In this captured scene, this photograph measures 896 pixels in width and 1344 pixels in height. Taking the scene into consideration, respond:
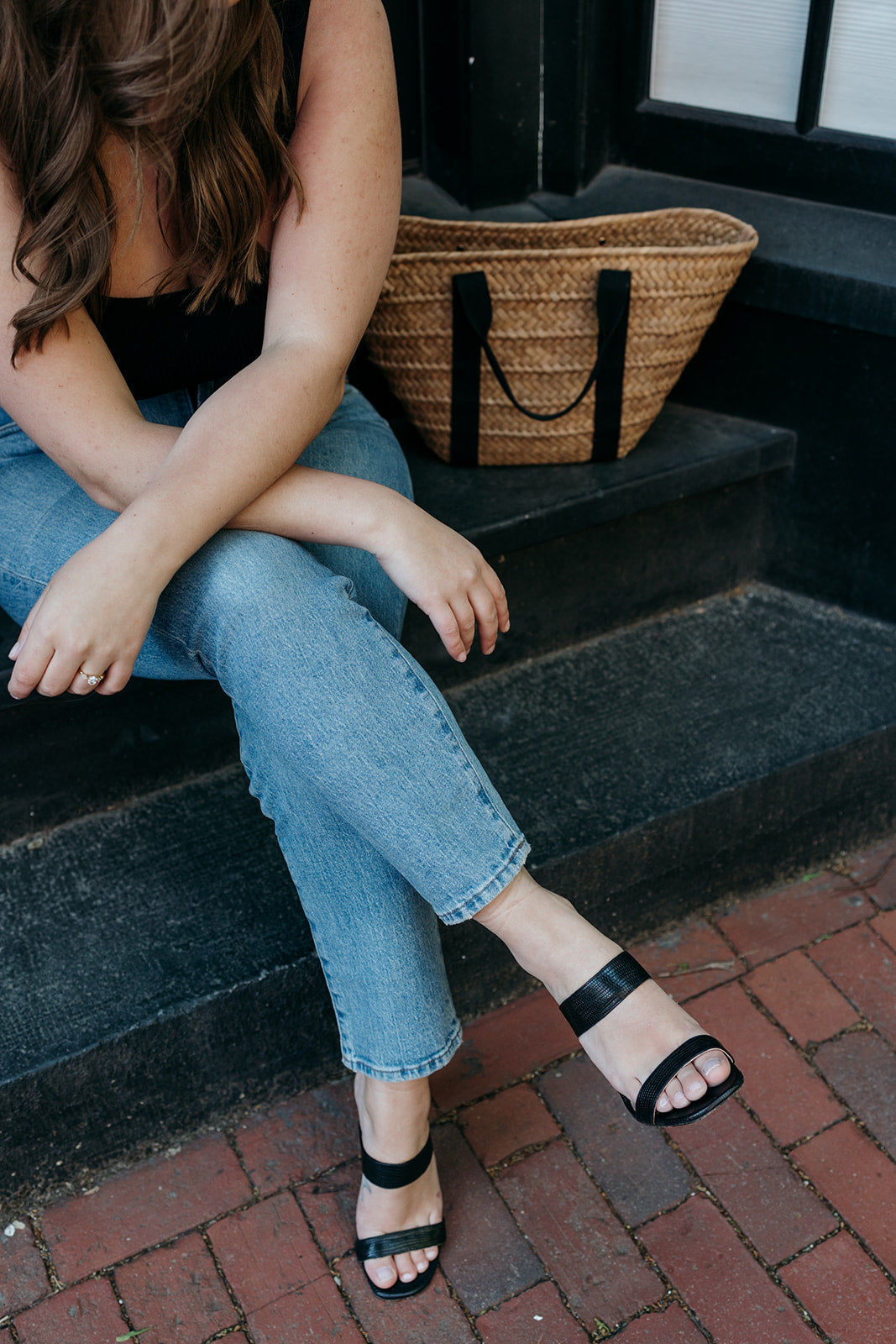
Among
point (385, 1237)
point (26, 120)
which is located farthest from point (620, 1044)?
point (26, 120)

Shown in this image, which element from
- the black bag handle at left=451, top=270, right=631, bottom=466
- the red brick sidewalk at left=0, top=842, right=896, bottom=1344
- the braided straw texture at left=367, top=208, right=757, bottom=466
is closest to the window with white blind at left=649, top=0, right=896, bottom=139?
the braided straw texture at left=367, top=208, right=757, bottom=466

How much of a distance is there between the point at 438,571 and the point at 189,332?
1.73ft

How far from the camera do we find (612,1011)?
1.34 metres

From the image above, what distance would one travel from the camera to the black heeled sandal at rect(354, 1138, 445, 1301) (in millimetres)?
1496

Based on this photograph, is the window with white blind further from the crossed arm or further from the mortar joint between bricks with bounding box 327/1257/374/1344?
the mortar joint between bricks with bounding box 327/1257/374/1344

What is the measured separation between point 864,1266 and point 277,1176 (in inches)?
31.2

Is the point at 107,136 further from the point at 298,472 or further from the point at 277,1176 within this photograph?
the point at 277,1176

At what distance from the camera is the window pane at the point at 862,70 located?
206cm

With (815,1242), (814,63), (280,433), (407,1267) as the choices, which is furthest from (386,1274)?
(814,63)

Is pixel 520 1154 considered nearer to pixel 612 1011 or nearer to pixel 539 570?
pixel 612 1011

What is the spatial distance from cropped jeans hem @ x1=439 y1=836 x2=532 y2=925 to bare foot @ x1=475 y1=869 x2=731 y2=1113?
0.02 metres

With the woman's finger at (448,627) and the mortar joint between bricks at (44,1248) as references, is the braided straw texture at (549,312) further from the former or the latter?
the mortar joint between bricks at (44,1248)

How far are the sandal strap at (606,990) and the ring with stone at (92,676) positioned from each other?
2.14ft

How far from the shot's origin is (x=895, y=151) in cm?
210
